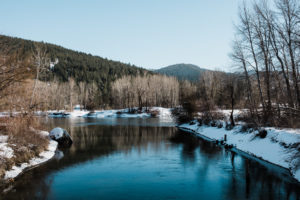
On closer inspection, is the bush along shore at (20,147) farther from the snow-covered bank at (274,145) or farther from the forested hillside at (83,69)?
the forested hillside at (83,69)

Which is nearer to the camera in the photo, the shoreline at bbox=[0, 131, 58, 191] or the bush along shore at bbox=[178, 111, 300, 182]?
the shoreline at bbox=[0, 131, 58, 191]

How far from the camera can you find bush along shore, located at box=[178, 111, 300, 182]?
15.2m

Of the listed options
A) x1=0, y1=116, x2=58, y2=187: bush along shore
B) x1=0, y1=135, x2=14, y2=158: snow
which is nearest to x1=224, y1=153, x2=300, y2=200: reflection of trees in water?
x1=0, y1=116, x2=58, y2=187: bush along shore

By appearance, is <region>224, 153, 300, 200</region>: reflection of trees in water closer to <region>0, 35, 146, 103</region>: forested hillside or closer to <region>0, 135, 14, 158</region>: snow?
<region>0, 135, 14, 158</region>: snow

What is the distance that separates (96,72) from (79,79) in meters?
15.3

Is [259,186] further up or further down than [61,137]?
further down

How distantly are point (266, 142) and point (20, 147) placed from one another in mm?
18549

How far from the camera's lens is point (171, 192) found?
11.7 metres

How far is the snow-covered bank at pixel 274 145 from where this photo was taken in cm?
1495

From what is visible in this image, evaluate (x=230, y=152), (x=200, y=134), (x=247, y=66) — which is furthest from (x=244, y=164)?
(x=200, y=134)

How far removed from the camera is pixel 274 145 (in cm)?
1784

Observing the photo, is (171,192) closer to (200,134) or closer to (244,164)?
(244,164)

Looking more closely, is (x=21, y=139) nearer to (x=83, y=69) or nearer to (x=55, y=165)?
(x=55, y=165)

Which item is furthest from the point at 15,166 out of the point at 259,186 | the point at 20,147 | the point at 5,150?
the point at 259,186
